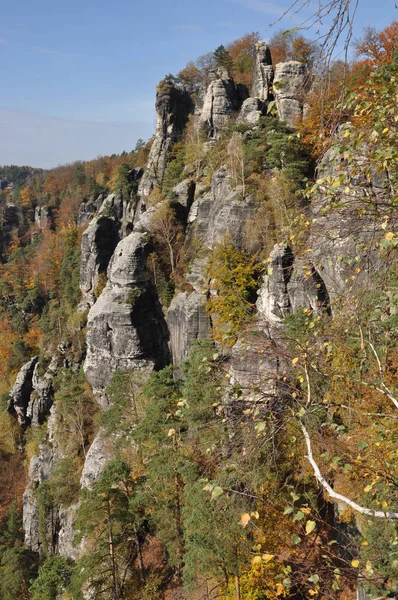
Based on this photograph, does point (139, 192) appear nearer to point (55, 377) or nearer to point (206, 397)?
point (55, 377)

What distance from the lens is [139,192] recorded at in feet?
133

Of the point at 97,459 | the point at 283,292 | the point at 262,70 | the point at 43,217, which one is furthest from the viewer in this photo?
the point at 43,217

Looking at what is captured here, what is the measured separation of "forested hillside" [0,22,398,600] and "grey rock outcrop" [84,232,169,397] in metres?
0.14

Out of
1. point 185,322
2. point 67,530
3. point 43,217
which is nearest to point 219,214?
point 185,322

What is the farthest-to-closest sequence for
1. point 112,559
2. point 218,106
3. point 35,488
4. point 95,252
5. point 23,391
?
point 23,391
point 95,252
point 218,106
point 35,488
point 112,559

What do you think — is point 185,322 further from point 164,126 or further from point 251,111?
point 164,126

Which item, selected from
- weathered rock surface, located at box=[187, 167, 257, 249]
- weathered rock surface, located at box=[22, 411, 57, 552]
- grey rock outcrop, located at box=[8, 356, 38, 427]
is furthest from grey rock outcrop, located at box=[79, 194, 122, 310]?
weathered rock surface, located at box=[187, 167, 257, 249]

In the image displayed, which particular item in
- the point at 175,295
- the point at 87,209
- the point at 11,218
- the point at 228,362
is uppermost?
the point at 11,218

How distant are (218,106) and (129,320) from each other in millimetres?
20878

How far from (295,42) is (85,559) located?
39099mm

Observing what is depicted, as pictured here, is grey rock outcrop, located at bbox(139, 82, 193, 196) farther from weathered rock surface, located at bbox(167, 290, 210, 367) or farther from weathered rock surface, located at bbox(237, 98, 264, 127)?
weathered rock surface, located at bbox(167, 290, 210, 367)

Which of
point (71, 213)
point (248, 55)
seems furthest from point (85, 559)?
point (71, 213)

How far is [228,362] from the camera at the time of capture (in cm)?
609

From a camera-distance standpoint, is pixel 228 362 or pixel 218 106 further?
pixel 218 106
